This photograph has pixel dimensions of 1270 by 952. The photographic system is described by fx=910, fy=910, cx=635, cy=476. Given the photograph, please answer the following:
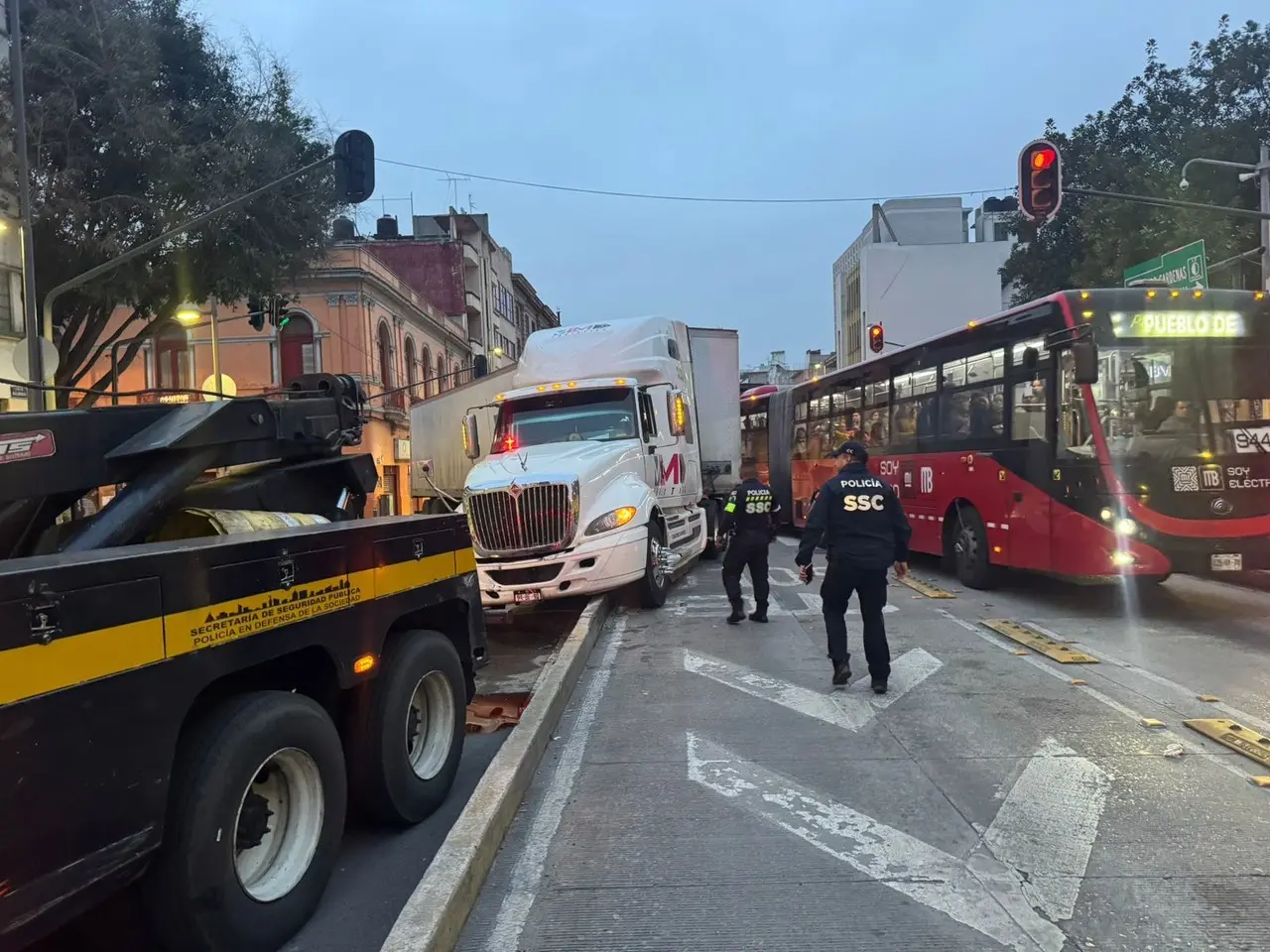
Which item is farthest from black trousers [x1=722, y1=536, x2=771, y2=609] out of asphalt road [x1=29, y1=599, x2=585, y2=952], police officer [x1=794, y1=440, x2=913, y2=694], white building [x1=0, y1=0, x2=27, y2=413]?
white building [x1=0, y1=0, x2=27, y2=413]

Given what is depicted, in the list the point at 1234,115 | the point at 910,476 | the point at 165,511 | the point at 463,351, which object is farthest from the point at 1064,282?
the point at 165,511

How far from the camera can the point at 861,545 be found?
22.6 feet

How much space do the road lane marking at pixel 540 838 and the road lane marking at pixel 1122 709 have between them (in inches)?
→ 143

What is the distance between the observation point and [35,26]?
52.1 feet

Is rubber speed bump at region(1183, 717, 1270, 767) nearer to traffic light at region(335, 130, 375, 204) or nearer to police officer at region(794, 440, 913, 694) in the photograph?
police officer at region(794, 440, 913, 694)

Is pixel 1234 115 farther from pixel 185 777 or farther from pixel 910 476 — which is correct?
pixel 185 777

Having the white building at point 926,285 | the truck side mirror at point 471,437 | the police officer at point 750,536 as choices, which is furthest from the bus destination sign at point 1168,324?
the white building at point 926,285

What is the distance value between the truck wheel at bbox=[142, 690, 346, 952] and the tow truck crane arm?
3.35ft

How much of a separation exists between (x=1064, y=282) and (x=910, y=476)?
24.8m

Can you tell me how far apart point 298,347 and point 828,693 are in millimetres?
31428

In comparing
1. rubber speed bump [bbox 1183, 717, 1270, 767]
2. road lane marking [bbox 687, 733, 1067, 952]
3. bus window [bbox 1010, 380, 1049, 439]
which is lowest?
rubber speed bump [bbox 1183, 717, 1270, 767]

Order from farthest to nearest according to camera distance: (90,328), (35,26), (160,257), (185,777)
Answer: (90,328)
(160,257)
(35,26)
(185,777)

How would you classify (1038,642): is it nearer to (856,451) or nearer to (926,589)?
(856,451)

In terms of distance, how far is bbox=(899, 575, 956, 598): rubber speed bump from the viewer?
37.2ft
